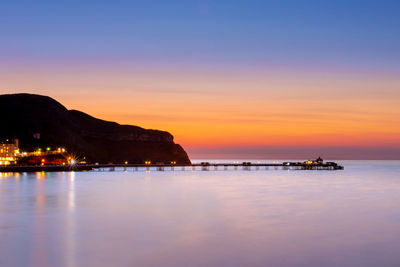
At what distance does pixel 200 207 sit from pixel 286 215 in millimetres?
11073

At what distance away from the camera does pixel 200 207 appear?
5556 centimetres

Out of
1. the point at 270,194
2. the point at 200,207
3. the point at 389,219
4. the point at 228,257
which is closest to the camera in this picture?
the point at 228,257

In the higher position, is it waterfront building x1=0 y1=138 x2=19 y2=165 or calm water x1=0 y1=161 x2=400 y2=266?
waterfront building x1=0 y1=138 x2=19 y2=165

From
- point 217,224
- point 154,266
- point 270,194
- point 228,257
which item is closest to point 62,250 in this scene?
point 154,266

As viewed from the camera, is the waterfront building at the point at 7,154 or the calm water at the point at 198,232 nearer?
the calm water at the point at 198,232

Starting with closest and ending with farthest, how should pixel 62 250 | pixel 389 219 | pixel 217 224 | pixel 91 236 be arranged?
pixel 62 250 → pixel 91 236 → pixel 217 224 → pixel 389 219

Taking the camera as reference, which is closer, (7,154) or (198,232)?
(198,232)

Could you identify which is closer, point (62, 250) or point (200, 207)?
point (62, 250)

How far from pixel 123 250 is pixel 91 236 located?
6229mm

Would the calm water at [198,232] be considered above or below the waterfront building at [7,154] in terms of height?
below

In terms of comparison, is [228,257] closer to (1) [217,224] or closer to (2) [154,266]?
(2) [154,266]

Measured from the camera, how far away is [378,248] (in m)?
31.9

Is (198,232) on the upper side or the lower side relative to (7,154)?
lower

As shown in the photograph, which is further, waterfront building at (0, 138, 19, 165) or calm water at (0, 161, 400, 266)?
waterfront building at (0, 138, 19, 165)
